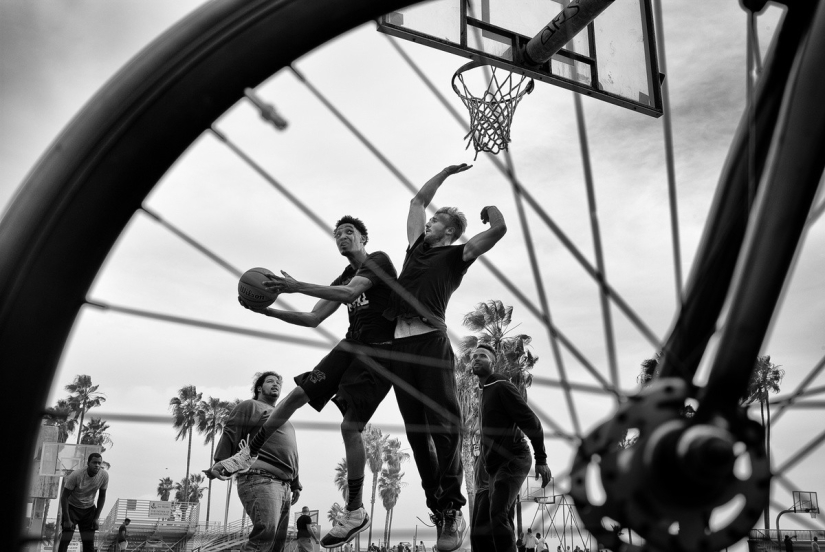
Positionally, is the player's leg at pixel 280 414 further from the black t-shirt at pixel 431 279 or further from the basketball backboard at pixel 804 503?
the basketball backboard at pixel 804 503

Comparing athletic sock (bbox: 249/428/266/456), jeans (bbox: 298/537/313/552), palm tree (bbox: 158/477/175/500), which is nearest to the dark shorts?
athletic sock (bbox: 249/428/266/456)

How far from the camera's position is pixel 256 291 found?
2604mm

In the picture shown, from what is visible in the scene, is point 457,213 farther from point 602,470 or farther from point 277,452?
point 602,470

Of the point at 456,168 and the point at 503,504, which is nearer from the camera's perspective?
the point at 503,504

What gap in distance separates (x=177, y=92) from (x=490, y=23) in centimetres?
319

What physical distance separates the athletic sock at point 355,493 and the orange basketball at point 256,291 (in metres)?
1.10

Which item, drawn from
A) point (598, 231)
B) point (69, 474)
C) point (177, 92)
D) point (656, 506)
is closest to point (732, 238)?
point (598, 231)

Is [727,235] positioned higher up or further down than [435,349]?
further down

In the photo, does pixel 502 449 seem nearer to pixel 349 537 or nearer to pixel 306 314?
pixel 349 537

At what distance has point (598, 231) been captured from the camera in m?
→ 1.62

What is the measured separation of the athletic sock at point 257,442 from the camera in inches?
141

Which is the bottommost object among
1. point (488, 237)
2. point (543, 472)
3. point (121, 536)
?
point (121, 536)

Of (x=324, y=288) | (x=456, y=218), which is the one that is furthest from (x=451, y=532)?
(x=456, y=218)

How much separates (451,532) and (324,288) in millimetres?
1095
